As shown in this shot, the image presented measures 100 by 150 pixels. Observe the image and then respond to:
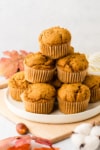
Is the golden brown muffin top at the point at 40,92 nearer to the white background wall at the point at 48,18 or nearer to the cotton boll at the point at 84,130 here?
the cotton boll at the point at 84,130

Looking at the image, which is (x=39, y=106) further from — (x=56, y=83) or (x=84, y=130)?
(x=84, y=130)

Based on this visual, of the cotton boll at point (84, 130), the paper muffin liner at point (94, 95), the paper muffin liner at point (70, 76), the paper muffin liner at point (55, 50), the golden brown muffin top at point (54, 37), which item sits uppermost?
the golden brown muffin top at point (54, 37)

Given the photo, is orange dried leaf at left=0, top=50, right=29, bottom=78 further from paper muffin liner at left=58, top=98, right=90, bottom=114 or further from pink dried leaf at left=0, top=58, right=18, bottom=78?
paper muffin liner at left=58, top=98, right=90, bottom=114

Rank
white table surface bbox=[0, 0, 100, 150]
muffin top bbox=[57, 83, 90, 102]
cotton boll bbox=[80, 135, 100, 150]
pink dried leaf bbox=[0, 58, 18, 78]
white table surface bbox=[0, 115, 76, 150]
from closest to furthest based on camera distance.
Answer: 1. cotton boll bbox=[80, 135, 100, 150]
2. white table surface bbox=[0, 115, 76, 150]
3. muffin top bbox=[57, 83, 90, 102]
4. pink dried leaf bbox=[0, 58, 18, 78]
5. white table surface bbox=[0, 0, 100, 150]

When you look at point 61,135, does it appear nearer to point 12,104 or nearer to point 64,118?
point 64,118

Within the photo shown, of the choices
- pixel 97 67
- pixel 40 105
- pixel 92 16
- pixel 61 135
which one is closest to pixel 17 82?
pixel 40 105

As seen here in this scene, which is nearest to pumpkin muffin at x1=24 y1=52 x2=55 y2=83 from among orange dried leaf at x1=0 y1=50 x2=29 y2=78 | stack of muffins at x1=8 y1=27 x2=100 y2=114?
stack of muffins at x1=8 y1=27 x2=100 y2=114

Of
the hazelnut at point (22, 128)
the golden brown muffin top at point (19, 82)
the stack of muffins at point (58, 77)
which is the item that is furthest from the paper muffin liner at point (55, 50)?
the hazelnut at point (22, 128)
